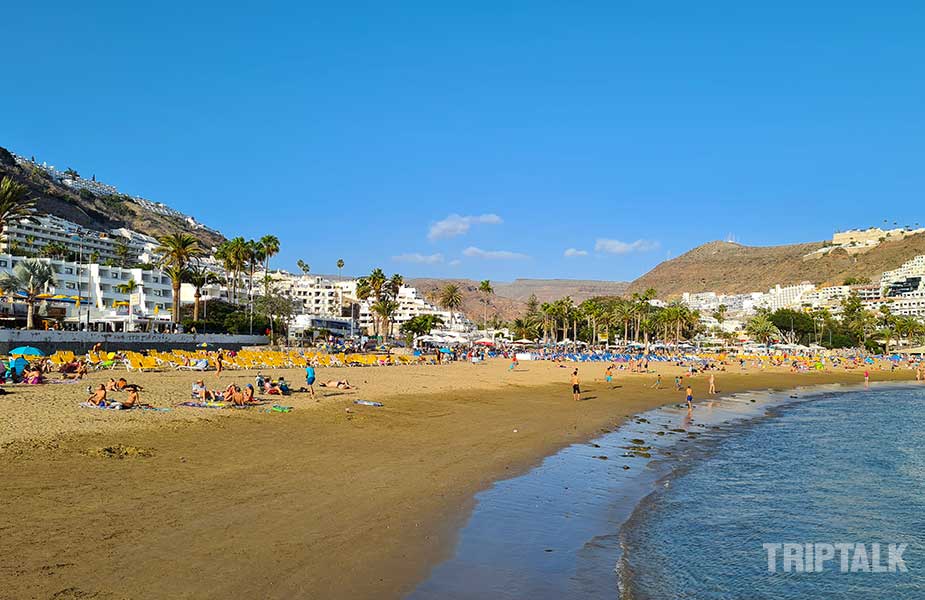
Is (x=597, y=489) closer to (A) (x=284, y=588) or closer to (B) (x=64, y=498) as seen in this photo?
(A) (x=284, y=588)

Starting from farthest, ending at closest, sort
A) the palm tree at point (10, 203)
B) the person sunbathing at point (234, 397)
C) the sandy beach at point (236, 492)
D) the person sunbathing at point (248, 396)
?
1. the palm tree at point (10, 203)
2. the person sunbathing at point (248, 396)
3. the person sunbathing at point (234, 397)
4. the sandy beach at point (236, 492)

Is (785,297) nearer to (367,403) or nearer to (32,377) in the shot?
(367,403)

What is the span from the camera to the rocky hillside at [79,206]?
5605 inches

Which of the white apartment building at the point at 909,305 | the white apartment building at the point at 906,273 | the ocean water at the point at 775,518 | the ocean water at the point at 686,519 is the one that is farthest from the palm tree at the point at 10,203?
the white apartment building at the point at 906,273

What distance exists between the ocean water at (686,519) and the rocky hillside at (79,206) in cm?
13093

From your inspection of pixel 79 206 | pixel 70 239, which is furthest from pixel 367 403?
pixel 79 206

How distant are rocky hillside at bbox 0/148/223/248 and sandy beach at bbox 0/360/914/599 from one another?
12570 centimetres

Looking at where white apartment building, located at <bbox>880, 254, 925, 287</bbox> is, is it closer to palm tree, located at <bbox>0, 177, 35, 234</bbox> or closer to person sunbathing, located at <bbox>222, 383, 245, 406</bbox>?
palm tree, located at <bbox>0, 177, 35, 234</bbox>

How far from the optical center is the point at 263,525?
322 inches

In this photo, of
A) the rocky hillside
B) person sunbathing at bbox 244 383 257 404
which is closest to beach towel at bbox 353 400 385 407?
person sunbathing at bbox 244 383 257 404

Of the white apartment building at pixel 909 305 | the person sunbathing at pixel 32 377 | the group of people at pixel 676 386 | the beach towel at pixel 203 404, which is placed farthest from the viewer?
the white apartment building at pixel 909 305

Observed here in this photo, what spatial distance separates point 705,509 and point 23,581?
10.4 metres

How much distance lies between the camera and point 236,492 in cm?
957

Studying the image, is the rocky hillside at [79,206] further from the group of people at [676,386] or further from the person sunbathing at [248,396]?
the person sunbathing at [248,396]
